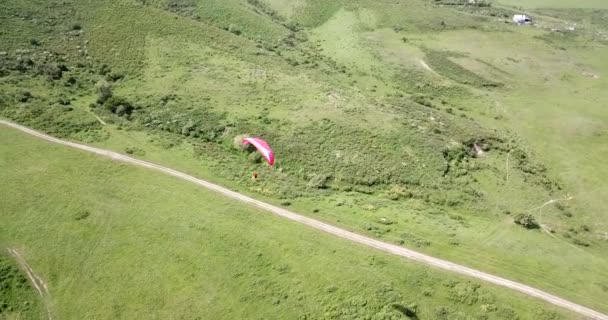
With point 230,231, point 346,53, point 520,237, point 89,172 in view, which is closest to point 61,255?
point 89,172

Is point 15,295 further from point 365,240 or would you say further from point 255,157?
point 365,240

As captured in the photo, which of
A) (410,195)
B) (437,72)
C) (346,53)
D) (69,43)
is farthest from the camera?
(346,53)

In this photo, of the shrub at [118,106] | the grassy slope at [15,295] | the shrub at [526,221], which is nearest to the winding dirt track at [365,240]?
the shrub at [118,106]

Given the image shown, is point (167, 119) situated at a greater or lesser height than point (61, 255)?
greater

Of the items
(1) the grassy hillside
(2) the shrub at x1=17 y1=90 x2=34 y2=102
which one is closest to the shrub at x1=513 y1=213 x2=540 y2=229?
(1) the grassy hillside

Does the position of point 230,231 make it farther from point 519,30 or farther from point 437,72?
point 519,30

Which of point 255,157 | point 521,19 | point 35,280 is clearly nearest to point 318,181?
point 255,157

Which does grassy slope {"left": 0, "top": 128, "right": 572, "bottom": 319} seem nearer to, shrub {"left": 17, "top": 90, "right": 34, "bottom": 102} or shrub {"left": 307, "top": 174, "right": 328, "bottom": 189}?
shrub {"left": 307, "top": 174, "right": 328, "bottom": 189}
